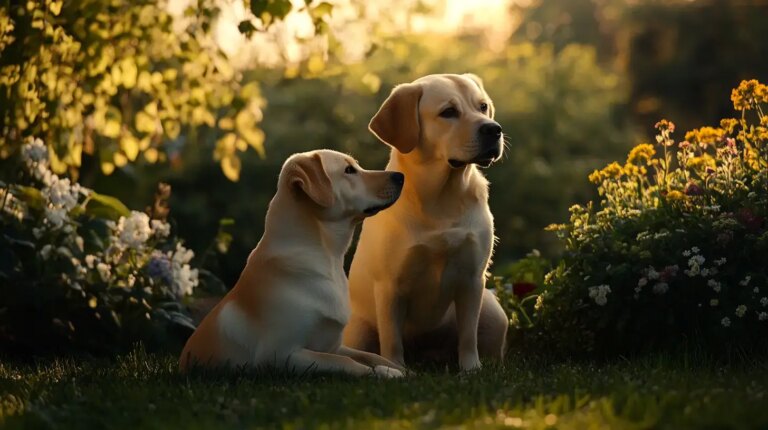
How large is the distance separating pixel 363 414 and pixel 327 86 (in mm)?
14930

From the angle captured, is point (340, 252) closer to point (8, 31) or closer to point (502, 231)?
point (8, 31)

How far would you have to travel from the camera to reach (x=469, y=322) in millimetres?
6348

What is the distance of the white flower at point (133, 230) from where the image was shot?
834 centimetres

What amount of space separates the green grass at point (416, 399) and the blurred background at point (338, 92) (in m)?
2.72

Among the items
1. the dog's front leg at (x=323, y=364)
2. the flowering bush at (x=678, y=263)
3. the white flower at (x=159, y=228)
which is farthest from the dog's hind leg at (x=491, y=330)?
the white flower at (x=159, y=228)

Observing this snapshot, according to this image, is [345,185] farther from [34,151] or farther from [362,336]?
[34,151]

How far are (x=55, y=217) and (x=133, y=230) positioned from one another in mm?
635

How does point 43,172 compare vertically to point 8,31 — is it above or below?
below

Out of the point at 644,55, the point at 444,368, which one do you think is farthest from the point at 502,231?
the point at 644,55

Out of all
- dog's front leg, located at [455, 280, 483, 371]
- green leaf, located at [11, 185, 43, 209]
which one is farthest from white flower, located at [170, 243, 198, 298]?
dog's front leg, located at [455, 280, 483, 371]

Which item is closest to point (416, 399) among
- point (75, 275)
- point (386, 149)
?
point (75, 275)

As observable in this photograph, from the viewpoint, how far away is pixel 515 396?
4.85 metres

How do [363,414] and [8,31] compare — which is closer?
[363,414]

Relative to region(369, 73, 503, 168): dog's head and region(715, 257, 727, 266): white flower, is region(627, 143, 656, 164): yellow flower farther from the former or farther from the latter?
region(369, 73, 503, 168): dog's head
